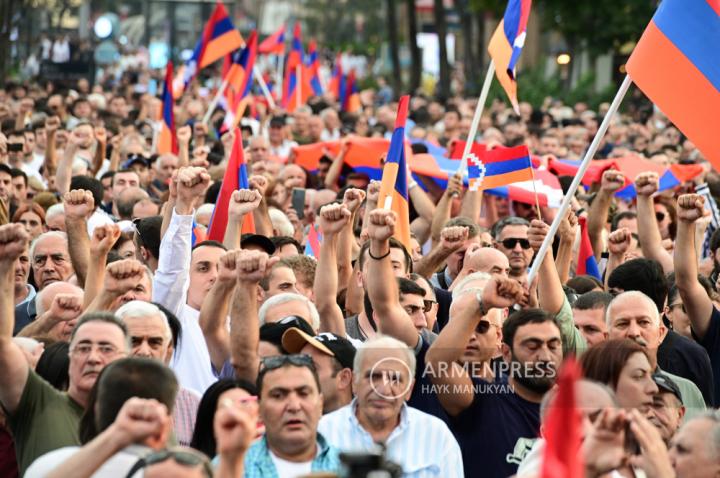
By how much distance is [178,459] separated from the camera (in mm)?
5328

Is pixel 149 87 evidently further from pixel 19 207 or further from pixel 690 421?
pixel 690 421

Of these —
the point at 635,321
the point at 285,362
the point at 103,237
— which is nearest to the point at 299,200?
the point at 103,237

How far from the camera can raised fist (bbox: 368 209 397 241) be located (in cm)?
788

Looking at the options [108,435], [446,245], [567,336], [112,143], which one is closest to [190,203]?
[446,245]

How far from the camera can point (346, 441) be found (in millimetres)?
6812

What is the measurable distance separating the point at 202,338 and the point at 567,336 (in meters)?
1.83

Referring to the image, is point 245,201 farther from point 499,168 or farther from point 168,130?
point 168,130

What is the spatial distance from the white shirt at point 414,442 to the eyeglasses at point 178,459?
1.34m

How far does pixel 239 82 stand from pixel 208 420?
46.5 feet

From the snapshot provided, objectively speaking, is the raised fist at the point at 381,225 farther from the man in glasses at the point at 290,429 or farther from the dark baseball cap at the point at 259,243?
the dark baseball cap at the point at 259,243

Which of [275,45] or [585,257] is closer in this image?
[585,257]

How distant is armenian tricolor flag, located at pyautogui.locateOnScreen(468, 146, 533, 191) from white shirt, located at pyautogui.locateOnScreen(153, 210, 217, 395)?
3869 mm

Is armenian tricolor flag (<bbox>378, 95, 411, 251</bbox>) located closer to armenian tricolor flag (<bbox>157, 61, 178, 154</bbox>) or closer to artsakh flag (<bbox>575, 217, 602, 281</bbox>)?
artsakh flag (<bbox>575, 217, 602, 281</bbox>)

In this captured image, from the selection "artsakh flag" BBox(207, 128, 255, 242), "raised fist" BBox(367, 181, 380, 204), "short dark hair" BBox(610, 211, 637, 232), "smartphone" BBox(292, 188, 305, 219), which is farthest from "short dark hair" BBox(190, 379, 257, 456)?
"smartphone" BBox(292, 188, 305, 219)
